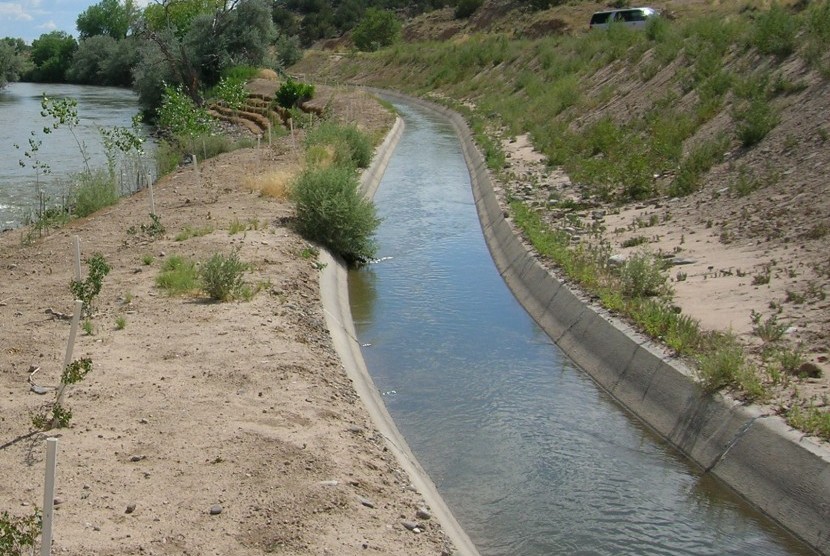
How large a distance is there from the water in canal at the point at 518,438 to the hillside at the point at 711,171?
1.03 metres

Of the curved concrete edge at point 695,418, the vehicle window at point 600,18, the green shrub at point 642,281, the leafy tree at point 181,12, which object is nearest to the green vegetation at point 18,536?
the curved concrete edge at point 695,418

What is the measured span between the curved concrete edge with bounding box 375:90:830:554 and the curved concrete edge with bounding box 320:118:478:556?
8.25 ft

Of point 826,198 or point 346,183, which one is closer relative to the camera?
point 826,198

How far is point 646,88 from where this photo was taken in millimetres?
26469

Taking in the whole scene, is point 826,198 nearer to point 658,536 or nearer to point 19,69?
point 658,536

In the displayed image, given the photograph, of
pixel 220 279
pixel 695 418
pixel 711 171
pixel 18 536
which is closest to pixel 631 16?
pixel 711 171

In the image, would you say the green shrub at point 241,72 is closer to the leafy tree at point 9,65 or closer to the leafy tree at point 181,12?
the leafy tree at point 181,12

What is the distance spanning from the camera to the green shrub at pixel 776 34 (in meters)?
20.8

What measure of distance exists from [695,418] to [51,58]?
11678 cm

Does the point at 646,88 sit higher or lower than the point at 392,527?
higher

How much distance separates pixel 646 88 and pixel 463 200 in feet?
19.5

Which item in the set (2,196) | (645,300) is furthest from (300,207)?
(2,196)

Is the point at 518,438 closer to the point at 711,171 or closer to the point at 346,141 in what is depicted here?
the point at 711,171

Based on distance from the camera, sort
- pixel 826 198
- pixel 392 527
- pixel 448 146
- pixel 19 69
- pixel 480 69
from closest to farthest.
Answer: pixel 392 527 → pixel 826 198 → pixel 448 146 → pixel 480 69 → pixel 19 69
